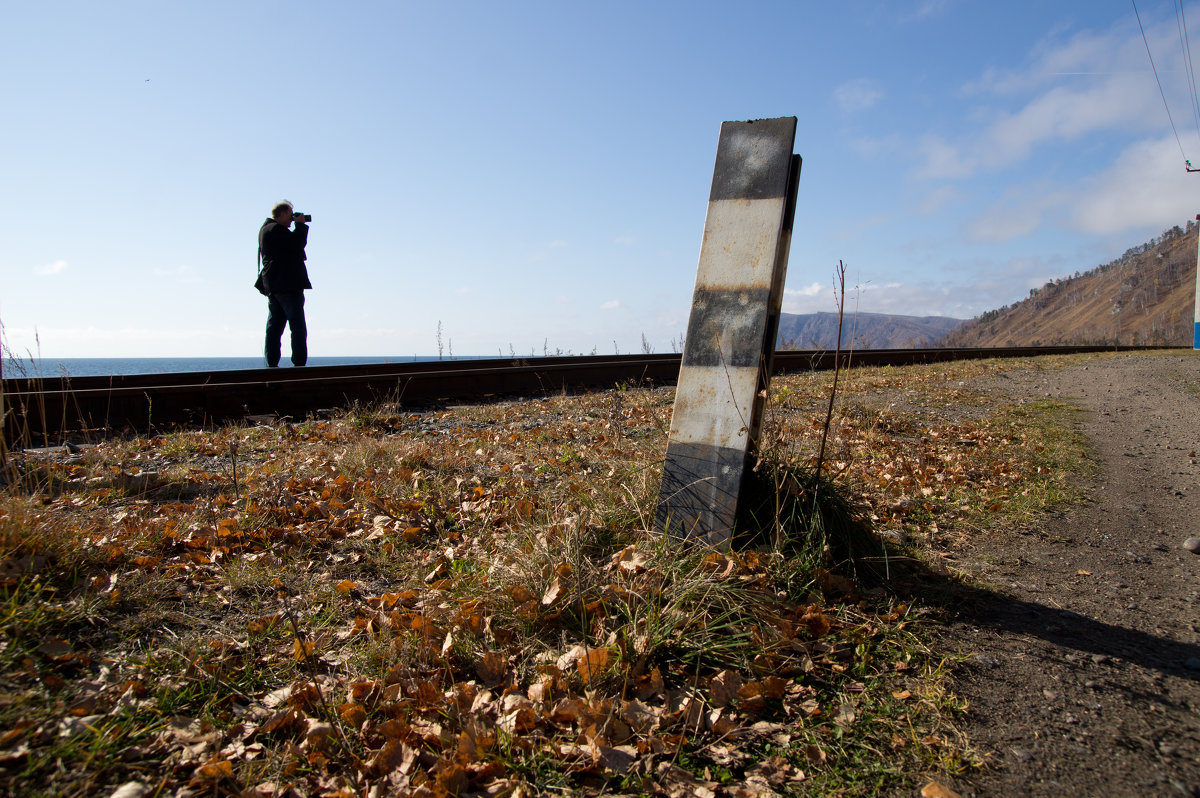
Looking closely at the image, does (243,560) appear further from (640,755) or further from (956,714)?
(956,714)

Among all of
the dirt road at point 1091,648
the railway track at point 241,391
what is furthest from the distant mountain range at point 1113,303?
the dirt road at point 1091,648

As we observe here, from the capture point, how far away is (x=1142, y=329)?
324 ft

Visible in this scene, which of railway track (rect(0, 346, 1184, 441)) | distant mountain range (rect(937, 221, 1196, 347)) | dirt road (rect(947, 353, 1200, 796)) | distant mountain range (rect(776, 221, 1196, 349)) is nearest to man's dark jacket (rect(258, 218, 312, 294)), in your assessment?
railway track (rect(0, 346, 1184, 441))

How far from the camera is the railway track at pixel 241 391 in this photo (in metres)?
6.15

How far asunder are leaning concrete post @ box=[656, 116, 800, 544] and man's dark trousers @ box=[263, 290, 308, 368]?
835cm

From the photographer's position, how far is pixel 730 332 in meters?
2.99

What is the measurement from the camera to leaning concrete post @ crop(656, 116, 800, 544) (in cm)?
289

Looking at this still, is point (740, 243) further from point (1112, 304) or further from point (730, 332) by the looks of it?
point (1112, 304)

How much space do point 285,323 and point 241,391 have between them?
2.95 meters

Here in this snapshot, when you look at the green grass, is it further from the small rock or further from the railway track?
the railway track

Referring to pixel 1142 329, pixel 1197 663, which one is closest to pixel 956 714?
pixel 1197 663

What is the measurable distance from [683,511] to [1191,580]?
7.50 ft

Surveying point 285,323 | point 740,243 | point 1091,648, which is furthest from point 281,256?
point 1091,648

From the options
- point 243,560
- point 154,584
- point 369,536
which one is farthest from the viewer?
point 369,536
